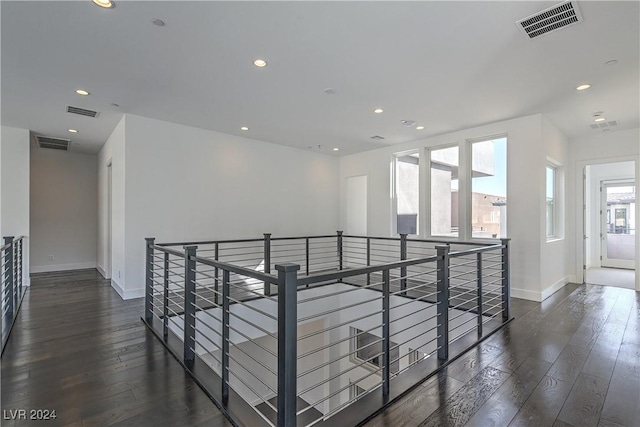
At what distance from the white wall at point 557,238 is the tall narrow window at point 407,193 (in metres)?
2.13

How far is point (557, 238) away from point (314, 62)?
5.44 meters

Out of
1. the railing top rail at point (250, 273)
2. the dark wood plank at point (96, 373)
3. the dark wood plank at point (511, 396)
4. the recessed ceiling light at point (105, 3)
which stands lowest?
the dark wood plank at point (511, 396)

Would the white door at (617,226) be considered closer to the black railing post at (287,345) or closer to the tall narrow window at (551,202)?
the tall narrow window at (551,202)

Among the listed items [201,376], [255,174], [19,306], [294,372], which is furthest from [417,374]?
[19,306]

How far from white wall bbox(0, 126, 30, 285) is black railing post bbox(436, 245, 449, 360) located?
6.70 m

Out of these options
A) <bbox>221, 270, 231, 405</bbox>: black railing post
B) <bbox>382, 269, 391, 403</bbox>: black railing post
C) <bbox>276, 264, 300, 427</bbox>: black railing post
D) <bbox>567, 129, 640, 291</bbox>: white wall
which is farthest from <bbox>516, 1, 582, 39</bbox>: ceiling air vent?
<bbox>567, 129, 640, 291</bbox>: white wall

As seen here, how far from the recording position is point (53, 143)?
6.46 meters

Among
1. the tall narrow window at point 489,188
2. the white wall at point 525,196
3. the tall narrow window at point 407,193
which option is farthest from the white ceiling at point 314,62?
the tall narrow window at point 407,193

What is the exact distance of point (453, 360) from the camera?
273 cm

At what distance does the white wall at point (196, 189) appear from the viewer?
482 centimetres

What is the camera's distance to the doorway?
23.7 ft

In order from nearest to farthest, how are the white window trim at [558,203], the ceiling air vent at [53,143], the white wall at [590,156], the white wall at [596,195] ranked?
the white wall at [590,156] → the white window trim at [558,203] → the ceiling air vent at [53,143] → the white wall at [596,195]

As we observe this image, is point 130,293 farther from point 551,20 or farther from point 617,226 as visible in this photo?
point 617,226

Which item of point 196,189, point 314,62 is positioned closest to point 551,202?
point 314,62
